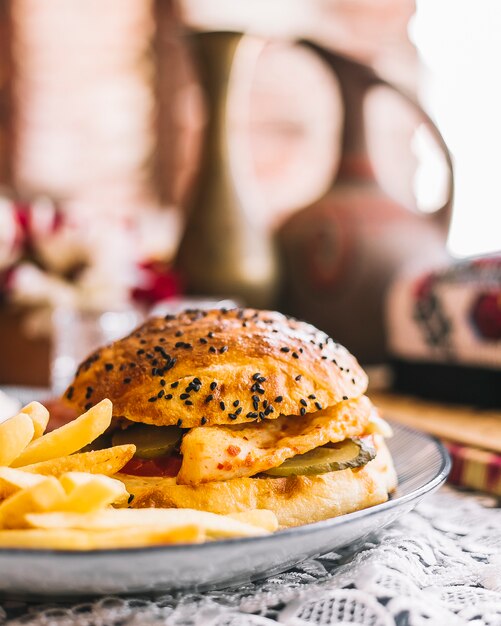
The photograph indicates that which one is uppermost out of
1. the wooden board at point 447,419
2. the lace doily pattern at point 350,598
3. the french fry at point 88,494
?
the french fry at point 88,494

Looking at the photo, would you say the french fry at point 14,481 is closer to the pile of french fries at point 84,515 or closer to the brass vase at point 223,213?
the pile of french fries at point 84,515

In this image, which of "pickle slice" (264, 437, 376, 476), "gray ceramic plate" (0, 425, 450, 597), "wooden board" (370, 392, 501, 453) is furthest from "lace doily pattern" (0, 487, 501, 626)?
"wooden board" (370, 392, 501, 453)

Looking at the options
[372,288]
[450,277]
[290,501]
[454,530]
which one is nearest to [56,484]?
[290,501]

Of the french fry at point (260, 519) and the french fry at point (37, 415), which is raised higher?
the french fry at point (37, 415)

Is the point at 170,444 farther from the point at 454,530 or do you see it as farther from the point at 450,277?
the point at 450,277

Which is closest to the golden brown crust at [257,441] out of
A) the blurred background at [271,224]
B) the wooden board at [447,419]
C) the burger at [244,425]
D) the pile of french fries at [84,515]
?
the burger at [244,425]

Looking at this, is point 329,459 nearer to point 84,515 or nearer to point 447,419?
point 84,515

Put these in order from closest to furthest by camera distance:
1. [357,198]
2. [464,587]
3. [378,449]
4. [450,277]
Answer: [464,587] → [378,449] → [450,277] → [357,198]
